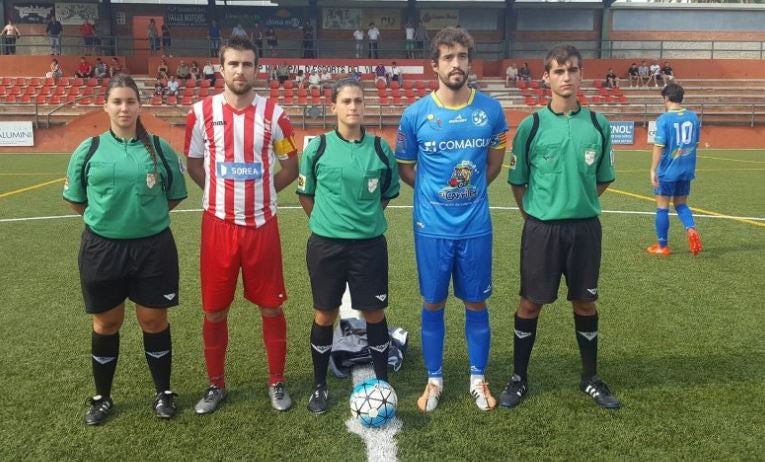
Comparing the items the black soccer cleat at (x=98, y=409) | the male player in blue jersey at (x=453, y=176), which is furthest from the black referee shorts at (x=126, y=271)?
the male player in blue jersey at (x=453, y=176)

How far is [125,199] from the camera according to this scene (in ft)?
10.4

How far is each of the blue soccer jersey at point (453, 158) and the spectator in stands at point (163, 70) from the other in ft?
88.0

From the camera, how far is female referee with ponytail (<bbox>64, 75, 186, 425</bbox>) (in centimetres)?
316

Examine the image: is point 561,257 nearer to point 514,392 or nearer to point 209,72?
point 514,392

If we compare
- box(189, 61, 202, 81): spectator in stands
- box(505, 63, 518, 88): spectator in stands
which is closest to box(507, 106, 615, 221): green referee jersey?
box(189, 61, 202, 81): spectator in stands

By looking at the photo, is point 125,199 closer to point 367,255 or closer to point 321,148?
point 321,148

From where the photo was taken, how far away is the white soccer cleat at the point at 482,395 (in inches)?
136

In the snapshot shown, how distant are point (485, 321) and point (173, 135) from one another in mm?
21100

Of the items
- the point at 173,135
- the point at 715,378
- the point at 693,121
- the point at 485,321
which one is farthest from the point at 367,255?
the point at 173,135

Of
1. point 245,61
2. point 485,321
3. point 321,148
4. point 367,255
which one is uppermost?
point 245,61

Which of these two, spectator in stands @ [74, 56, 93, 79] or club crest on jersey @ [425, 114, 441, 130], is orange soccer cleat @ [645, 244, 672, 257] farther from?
spectator in stands @ [74, 56, 93, 79]

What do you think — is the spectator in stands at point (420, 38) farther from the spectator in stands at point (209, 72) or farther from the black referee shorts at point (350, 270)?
the black referee shorts at point (350, 270)

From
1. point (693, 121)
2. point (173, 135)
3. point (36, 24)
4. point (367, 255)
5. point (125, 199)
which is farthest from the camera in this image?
point (36, 24)

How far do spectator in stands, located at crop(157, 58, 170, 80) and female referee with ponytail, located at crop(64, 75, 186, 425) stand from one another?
1038 inches
